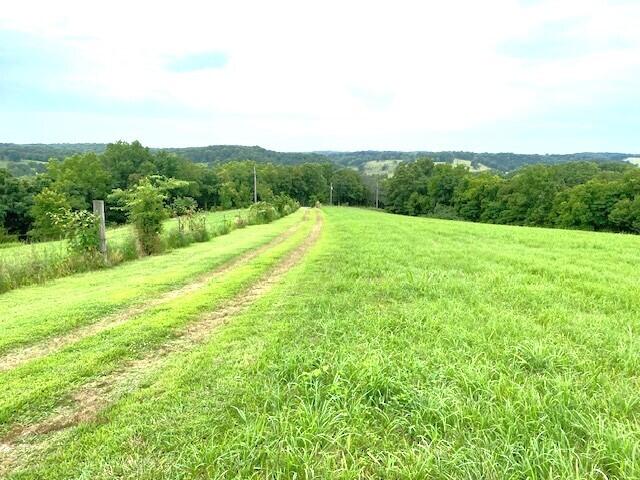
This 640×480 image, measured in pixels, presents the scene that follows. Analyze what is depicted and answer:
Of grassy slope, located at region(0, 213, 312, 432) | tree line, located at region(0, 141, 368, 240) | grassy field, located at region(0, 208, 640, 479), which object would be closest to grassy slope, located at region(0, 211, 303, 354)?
grassy field, located at region(0, 208, 640, 479)

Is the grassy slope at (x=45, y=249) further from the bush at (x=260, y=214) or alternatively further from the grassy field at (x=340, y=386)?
the bush at (x=260, y=214)

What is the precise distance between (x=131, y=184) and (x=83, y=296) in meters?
22.5

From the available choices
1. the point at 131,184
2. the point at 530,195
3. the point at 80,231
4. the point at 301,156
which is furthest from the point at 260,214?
the point at 301,156

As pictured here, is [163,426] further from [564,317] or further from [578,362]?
[564,317]

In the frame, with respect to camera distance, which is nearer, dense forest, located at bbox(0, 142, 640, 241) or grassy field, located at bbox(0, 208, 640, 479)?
grassy field, located at bbox(0, 208, 640, 479)

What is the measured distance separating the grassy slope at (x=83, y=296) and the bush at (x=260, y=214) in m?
21.8

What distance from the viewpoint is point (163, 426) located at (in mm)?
3070

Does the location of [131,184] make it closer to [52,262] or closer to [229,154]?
[52,262]

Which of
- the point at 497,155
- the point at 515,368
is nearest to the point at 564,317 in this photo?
the point at 515,368

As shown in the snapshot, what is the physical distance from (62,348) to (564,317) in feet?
21.1

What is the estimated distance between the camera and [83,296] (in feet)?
26.3

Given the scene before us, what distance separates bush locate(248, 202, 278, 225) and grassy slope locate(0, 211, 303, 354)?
71.4 feet

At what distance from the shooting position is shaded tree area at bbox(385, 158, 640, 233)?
53000 mm

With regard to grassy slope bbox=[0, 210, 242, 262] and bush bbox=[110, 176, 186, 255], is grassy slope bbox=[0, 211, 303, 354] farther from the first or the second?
bush bbox=[110, 176, 186, 255]
